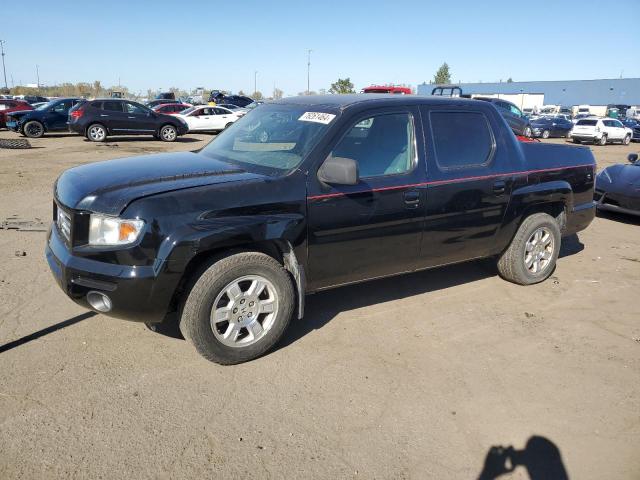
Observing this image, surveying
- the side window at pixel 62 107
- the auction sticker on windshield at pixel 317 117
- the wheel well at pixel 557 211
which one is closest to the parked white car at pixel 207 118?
the side window at pixel 62 107

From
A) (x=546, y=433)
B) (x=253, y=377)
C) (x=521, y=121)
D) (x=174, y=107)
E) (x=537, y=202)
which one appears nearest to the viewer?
(x=546, y=433)

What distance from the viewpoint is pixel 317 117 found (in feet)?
12.9

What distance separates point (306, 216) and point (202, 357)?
1249 millimetres

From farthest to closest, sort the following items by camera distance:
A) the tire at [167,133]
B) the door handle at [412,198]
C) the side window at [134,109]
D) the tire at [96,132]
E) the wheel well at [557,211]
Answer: the tire at [167,133], the side window at [134,109], the tire at [96,132], the wheel well at [557,211], the door handle at [412,198]

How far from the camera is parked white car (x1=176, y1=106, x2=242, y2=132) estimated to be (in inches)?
918

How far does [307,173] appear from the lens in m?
3.58

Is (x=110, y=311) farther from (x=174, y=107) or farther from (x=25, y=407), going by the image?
(x=174, y=107)

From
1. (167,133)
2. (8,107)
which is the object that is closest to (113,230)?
(167,133)

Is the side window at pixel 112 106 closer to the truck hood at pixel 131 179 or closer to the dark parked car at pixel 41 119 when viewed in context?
the dark parked car at pixel 41 119

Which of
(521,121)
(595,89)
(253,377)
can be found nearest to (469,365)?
(253,377)

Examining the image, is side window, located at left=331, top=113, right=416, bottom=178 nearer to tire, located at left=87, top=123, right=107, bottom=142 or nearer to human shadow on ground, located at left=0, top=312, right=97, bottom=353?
human shadow on ground, located at left=0, top=312, right=97, bottom=353

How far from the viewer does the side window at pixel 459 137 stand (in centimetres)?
426

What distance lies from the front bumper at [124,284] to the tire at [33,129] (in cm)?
1921

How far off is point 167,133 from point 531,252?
17258 millimetres
